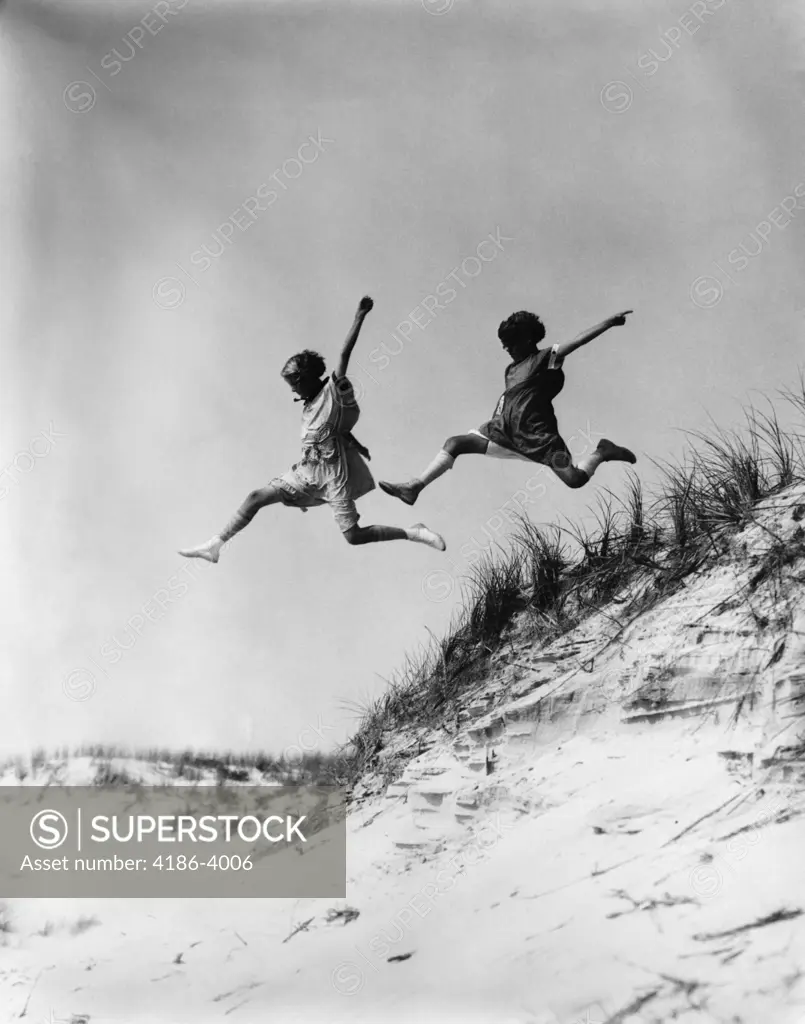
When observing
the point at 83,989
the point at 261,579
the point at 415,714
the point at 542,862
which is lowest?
the point at 83,989

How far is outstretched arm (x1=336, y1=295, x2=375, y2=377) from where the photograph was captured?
116 inches

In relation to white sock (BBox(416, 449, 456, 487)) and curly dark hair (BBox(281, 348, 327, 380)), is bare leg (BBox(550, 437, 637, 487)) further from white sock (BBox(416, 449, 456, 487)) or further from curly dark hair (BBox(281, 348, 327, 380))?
curly dark hair (BBox(281, 348, 327, 380))

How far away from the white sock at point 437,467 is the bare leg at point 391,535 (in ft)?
0.45

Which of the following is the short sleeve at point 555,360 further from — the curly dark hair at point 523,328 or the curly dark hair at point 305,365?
the curly dark hair at point 305,365

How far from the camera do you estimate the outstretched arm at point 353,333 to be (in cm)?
294

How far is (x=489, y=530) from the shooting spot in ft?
9.40

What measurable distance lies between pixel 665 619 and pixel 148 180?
210cm

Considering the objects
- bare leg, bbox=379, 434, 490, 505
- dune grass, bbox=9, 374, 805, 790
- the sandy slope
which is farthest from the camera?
bare leg, bbox=379, 434, 490, 505

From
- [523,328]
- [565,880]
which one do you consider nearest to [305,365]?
[523,328]

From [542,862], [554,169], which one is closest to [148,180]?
[554,169]

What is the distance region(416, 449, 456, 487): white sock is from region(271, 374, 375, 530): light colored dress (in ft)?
0.54

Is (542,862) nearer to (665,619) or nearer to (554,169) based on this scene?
(665,619)

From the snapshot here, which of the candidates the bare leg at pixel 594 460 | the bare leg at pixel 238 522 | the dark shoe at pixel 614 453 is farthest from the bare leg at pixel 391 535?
Answer: the dark shoe at pixel 614 453

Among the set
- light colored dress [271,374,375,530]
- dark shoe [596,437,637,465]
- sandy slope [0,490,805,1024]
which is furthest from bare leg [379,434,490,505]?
sandy slope [0,490,805,1024]
